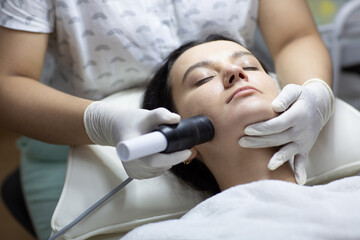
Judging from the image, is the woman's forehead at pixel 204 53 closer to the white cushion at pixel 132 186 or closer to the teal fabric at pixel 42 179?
the white cushion at pixel 132 186

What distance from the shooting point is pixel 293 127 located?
1.13 m

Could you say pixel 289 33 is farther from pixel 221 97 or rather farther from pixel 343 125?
pixel 221 97

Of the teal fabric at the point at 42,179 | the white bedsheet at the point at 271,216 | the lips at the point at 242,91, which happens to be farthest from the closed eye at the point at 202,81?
the teal fabric at the point at 42,179

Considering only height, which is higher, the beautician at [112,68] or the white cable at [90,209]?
the beautician at [112,68]

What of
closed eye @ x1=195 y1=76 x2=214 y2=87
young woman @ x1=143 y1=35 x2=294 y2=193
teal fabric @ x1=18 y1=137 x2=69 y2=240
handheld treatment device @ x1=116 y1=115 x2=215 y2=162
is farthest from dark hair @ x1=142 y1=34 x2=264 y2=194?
teal fabric @ x1=18 y1=137 x2=69 y2=240

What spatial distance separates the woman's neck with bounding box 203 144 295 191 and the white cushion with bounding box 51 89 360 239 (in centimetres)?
15

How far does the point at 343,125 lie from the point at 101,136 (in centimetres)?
75

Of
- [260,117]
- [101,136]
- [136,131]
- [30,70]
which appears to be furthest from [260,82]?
[30,70]

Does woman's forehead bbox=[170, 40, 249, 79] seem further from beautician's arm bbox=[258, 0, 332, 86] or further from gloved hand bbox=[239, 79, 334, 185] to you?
beautician's arm bbox=[258, 0, 332, 86]

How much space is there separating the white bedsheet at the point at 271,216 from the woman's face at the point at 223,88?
0.54 feet

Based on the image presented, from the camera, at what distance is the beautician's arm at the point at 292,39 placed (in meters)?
1.43

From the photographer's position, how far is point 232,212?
0.97 metres

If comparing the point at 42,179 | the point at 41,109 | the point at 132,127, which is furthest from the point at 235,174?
the point at 42,179

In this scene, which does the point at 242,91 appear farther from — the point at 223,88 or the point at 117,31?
the point at 117,31
